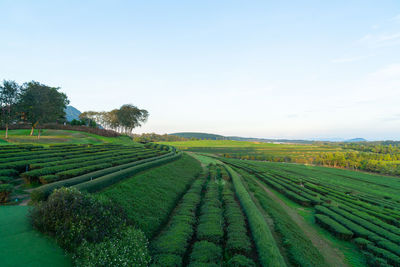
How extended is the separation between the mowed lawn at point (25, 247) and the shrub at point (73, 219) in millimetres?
344

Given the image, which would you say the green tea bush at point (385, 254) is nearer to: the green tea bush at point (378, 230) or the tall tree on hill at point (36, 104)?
the green tea bush at point (378, 230)

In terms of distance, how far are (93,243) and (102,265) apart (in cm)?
164

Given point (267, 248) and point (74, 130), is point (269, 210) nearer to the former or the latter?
point (267, 248)

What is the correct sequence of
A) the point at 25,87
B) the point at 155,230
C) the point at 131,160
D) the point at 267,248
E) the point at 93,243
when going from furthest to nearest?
the point at 25,87, the point at 131,160, the point at 155,230, the point at 267,248, the point at 93,243

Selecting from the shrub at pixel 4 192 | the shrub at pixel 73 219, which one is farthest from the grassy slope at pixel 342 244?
the shrub at pixel 4 192

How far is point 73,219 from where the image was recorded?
8.94 meters

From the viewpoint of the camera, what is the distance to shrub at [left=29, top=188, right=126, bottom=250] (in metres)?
8.53

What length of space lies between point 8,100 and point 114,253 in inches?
2333

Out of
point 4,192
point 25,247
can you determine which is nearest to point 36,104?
point 4,192

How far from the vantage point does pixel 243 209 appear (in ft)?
60.7

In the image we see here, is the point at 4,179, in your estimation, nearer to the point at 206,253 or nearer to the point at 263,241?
the point at 206,253

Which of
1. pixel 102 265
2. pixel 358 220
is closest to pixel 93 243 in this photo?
pixel 102 265

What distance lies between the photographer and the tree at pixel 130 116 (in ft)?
275

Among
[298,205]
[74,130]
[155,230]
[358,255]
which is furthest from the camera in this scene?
[74,130]
